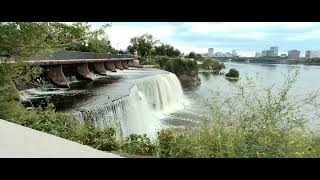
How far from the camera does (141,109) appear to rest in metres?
15.7

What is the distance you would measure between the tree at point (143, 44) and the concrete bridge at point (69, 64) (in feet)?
51.0

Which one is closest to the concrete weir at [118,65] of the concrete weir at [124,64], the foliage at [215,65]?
the concrete weir at [124,64]

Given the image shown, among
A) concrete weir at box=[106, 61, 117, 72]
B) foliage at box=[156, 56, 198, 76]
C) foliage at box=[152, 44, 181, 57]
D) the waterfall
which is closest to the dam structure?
the waterfall

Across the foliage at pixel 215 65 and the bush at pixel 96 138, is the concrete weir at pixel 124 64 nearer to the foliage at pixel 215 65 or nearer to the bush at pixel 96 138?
the foliage at pixel 215 65

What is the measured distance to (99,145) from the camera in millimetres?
5430

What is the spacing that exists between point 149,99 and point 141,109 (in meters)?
4.05

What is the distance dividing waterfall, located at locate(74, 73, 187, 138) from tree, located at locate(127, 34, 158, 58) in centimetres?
2703

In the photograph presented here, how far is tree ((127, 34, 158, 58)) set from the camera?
53.2 metres

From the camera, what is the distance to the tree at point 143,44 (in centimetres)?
5316

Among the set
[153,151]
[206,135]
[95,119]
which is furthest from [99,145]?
[95,119]

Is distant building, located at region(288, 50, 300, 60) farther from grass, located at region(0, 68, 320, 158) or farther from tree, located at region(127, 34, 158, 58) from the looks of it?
tree, located at region(127, 34, 158, 58)

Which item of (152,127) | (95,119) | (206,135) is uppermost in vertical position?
(206,135)
